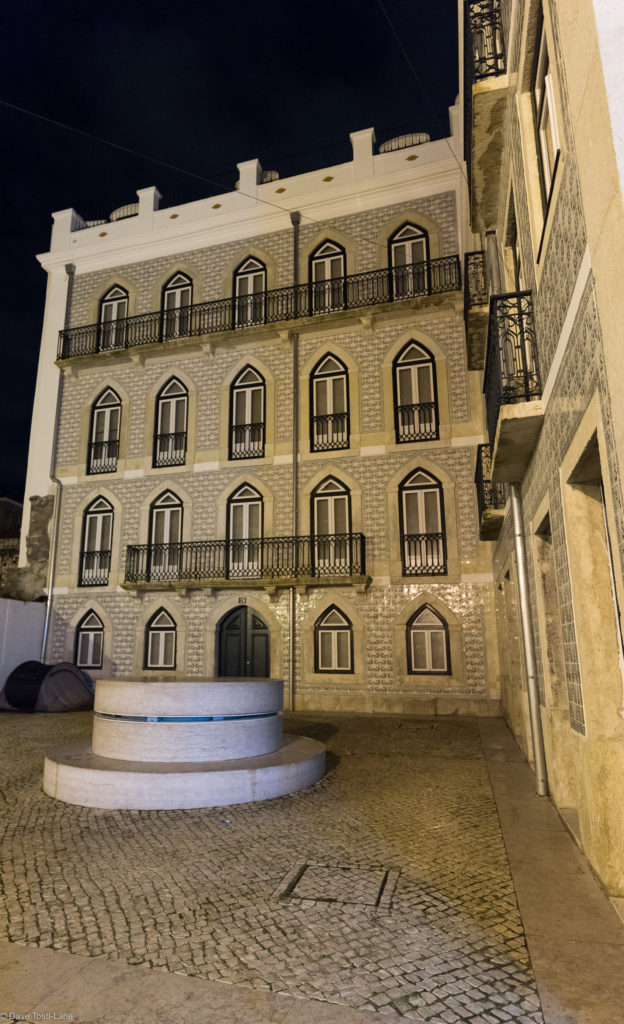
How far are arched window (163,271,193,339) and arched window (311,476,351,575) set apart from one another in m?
6.05

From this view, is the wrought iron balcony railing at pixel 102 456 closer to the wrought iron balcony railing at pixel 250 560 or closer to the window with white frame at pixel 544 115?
the wrought iron balcony railing at pixel 250 560

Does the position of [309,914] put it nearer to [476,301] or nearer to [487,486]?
[487,486]

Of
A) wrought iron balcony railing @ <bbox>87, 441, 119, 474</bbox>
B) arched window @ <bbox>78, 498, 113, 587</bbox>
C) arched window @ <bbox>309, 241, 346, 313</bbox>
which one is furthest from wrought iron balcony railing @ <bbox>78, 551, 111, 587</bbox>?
arched window @ <bbox>309, 241, 346, 313</bbox>

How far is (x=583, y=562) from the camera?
4402mm

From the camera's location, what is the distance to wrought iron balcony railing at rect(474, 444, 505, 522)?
9.96 metres

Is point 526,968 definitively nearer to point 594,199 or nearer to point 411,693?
point 594,199

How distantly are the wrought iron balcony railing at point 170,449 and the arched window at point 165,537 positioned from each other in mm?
853

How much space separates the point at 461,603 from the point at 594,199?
11.6m

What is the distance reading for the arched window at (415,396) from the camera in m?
14.4

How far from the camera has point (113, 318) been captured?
18234mm

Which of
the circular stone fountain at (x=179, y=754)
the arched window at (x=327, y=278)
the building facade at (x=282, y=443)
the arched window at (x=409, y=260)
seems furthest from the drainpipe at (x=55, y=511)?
the circular stone fountain at (x=179, y=754)

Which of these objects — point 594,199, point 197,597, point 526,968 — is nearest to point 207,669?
point 197,597

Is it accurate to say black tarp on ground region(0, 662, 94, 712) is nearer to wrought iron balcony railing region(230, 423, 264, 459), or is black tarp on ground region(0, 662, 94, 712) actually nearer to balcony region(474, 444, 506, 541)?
wrought iron balcony railing region(230, 423, 264, 459)

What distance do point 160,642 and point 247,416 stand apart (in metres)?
6.25
